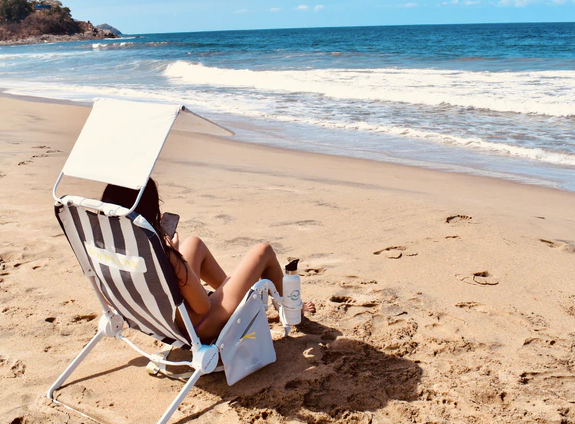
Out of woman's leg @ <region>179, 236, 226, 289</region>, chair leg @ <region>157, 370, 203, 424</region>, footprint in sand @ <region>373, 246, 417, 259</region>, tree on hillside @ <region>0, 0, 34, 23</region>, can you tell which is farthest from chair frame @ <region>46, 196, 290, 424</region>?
tree on hillside @ <region>0, 0, 34, 23</region>

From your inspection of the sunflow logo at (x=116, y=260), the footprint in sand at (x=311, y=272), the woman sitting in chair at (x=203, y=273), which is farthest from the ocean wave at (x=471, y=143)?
the sunflow logo at (x=116, y=260)

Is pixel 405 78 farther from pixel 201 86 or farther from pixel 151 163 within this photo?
pixel 151 163

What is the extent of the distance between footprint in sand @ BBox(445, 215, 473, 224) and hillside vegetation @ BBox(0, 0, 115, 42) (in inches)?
3491

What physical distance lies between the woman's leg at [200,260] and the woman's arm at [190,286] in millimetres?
400

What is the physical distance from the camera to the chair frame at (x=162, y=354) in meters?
2.28

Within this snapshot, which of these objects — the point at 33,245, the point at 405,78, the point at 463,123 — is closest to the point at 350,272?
the point at 33,245

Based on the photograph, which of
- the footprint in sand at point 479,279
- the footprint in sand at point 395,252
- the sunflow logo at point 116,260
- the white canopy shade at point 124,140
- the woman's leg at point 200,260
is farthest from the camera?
the footprint in sand at point 395,252

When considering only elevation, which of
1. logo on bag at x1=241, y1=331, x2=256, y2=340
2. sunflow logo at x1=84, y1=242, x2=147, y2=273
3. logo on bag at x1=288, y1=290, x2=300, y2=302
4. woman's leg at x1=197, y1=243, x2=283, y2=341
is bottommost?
logo on bag at x1=241, y1=331, x2=256, y2=340

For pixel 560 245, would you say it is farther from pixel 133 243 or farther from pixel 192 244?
pixel 133 243

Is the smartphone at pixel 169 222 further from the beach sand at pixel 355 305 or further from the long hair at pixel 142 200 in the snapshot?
the beach sand at pixel 355 305

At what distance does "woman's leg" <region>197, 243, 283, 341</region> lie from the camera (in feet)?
8.86

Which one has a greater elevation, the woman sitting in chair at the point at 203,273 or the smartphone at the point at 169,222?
the smartphone at the point at 169,222

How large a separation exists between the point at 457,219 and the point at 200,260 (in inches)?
112

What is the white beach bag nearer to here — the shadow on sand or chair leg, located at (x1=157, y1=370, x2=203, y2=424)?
the shadow on sand
